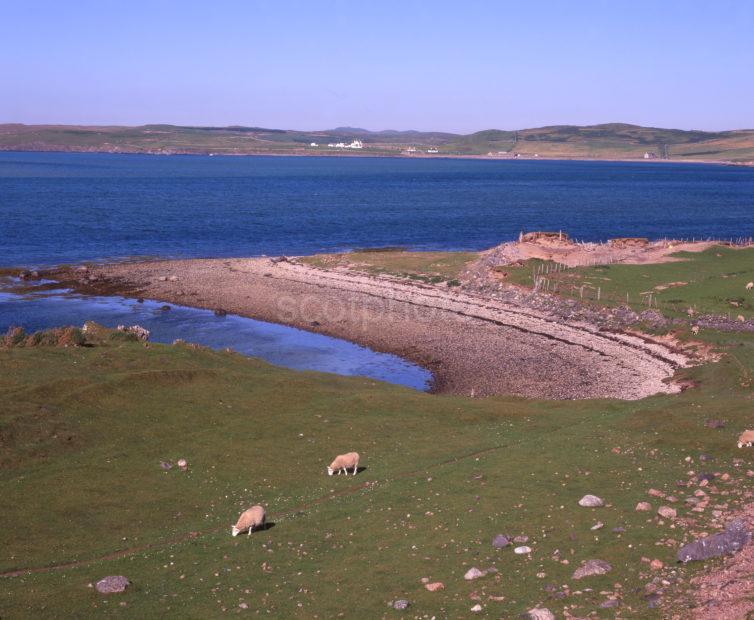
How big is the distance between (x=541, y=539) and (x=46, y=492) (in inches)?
634

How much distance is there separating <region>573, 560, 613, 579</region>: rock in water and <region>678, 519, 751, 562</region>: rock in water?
181 centimetres

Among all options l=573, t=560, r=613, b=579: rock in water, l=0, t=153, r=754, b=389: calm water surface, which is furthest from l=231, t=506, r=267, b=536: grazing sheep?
l=0, t=153, r=754, b=389: calm water surface

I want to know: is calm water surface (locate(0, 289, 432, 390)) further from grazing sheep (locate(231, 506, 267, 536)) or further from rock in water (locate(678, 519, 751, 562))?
rock in water (locate(678, 519, 751, 562))

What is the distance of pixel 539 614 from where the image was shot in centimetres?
1745

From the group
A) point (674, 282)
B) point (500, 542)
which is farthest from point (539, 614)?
point (674, 282)

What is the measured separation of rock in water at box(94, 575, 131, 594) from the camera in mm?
20500

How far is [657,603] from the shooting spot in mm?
17484

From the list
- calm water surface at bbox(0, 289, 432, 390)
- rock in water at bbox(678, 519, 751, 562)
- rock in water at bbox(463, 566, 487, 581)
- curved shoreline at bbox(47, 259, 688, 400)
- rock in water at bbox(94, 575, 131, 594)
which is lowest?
calm water surface at bbox(0, 289, 432, 390)

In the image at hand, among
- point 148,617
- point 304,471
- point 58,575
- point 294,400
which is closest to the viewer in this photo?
point 148,617

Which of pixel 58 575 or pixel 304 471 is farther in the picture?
pixel 304 471

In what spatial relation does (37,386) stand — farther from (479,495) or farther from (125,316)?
(125,316)

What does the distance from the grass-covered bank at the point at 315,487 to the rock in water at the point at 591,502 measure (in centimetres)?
36

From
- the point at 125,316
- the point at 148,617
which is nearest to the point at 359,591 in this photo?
the point at 148,617

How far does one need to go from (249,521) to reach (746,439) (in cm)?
1706
